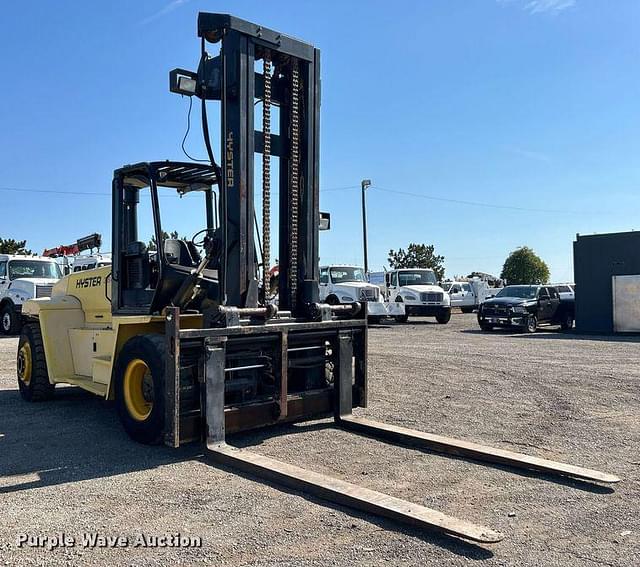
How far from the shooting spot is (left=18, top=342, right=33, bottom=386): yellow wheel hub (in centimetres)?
898

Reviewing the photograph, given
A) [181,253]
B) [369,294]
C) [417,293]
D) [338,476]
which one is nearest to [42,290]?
[369,294]

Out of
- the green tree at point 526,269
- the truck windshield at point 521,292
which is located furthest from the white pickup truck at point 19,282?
the green tree at point 526,269

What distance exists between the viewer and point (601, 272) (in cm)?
2417

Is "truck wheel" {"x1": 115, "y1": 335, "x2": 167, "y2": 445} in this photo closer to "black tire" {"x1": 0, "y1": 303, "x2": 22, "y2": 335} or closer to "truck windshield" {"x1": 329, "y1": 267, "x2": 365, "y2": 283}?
"black tire" {"x1": 0, "y1": 303, "x2": 22, "y2": 335}

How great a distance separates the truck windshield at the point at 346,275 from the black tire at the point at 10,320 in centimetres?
1087

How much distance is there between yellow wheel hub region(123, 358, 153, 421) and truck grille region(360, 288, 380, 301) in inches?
668

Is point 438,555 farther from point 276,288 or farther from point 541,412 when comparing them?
point 541,412

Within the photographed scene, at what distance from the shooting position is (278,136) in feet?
23.7

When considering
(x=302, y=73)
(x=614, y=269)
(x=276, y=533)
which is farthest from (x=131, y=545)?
(x=614, y=269)

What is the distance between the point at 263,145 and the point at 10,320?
17.4 meters

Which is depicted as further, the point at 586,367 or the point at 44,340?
the point at 586,367

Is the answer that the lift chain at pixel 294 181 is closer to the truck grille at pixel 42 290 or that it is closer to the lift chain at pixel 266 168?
the lift chain at pixel 266 168

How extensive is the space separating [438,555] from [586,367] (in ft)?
33.5

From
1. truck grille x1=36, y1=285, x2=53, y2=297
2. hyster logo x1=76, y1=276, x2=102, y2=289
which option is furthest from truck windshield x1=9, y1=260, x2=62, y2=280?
hyster logo x1=76, y1=276, x2=102, y2=289
